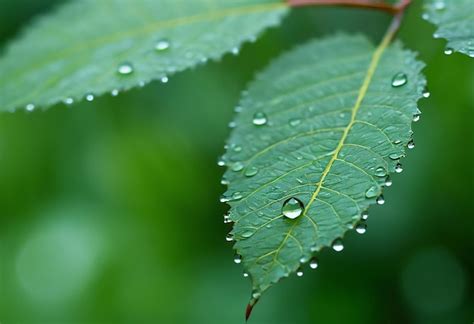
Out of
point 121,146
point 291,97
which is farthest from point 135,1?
point 121,146

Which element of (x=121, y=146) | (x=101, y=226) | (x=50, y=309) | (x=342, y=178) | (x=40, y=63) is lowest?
(x=50, y=309)

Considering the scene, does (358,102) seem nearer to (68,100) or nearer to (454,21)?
(454,21)

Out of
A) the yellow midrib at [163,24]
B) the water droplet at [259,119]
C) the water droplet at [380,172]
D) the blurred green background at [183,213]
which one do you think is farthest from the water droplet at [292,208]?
the blurred green background at [183,213]

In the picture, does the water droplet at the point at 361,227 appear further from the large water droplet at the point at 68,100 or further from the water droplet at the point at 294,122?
the large water droplet at the point at 68,100

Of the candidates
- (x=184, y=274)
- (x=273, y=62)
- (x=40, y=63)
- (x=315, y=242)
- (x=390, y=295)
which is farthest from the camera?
(x=184, y=274)

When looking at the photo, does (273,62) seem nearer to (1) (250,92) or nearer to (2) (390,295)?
(1) (250,92)

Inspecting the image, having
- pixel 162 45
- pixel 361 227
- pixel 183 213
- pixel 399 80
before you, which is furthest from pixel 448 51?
pixel 183 213

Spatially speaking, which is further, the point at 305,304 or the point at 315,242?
the point at 305,304

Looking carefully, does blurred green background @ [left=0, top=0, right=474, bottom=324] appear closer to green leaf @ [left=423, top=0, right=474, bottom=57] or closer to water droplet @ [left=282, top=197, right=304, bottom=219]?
green leaf @ [left=423, top=0, right=474, bottom=57]
